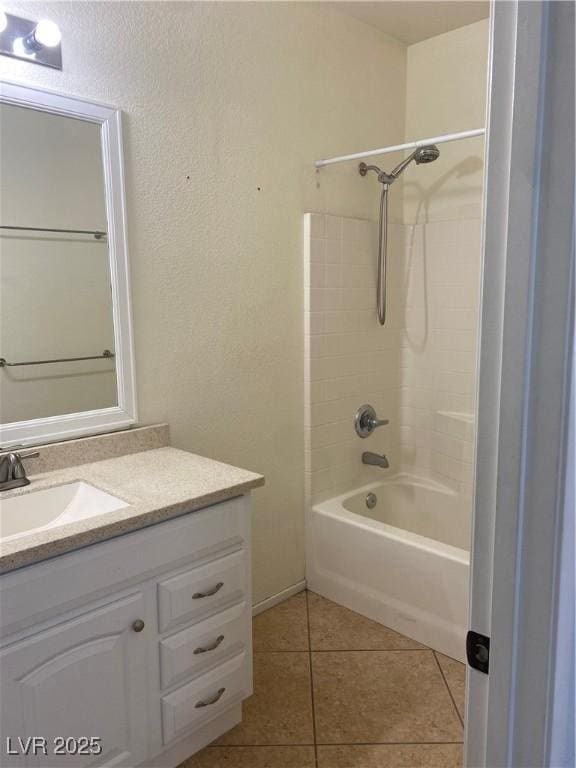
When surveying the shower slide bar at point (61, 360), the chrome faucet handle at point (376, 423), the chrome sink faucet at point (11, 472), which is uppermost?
the shower slide bar at point (61, 360)

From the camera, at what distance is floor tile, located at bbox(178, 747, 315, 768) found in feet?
5.66

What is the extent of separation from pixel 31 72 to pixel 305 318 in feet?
4.47

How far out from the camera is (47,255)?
1.75 m

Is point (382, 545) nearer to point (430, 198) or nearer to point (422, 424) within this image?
point (422, 424)

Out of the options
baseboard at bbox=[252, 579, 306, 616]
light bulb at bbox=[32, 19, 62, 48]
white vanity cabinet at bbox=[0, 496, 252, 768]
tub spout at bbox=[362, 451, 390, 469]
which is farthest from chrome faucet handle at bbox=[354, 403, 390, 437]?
light bulb at bbox=[32, 19, 62, 48]

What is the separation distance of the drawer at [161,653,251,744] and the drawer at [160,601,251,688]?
3 cm

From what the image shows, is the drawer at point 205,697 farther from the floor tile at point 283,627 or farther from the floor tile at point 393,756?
the floor tile at point 283,627

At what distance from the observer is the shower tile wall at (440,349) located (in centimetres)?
281

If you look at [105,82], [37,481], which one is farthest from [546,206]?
[105,82]

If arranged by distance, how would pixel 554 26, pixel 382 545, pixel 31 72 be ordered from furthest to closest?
pixel 382 545
pixel 31 72
pixel 554 26

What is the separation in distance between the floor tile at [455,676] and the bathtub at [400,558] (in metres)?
0.03

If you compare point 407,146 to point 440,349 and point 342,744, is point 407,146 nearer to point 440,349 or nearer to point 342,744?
point 440,349

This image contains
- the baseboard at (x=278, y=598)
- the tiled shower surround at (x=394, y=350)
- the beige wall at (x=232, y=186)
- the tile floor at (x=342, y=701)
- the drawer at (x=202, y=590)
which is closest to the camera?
the drawer at (x=202, y=590)

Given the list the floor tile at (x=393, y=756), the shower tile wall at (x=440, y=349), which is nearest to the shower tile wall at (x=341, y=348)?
the shower tile wall at (x=440, y=349)
